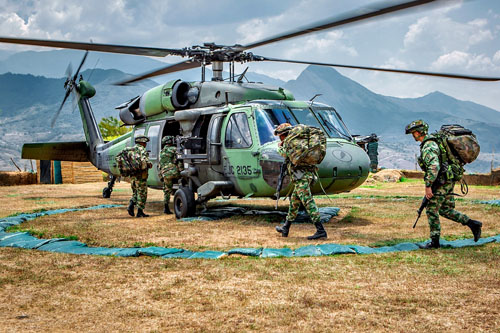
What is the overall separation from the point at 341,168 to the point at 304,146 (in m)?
1.74

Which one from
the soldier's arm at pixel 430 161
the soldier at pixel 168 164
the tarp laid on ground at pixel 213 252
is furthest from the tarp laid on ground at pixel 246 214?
the soldier's arm at pixel 430 161

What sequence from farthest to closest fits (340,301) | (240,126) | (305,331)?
(240,126) → (340,301) → (305,331)

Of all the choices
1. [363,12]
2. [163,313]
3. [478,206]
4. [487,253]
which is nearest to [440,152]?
[487,253]

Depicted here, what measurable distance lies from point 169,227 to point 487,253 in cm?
519

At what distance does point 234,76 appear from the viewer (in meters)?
10.8

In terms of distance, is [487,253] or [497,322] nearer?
[497,322]

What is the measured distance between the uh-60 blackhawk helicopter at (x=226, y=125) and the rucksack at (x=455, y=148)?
1.47 meters

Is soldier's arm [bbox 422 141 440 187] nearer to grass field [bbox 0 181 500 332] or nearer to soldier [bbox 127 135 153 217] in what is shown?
grass field [bbox 0 181 500 332]

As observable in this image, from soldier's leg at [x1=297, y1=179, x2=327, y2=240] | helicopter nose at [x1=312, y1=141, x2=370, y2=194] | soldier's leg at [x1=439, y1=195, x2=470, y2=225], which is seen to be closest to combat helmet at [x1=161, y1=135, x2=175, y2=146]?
helicopter nose at [x1=312, y1=141, x2=370, y2=194]

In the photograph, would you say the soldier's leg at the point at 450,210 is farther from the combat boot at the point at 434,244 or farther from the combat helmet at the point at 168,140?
the combat helmet at the point at 168,140

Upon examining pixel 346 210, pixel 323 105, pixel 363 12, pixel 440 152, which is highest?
pixel 363 12

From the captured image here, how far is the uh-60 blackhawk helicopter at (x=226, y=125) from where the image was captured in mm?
8531

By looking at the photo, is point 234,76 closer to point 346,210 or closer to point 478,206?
point 346,210

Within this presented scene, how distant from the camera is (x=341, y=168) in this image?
8.36 meters
